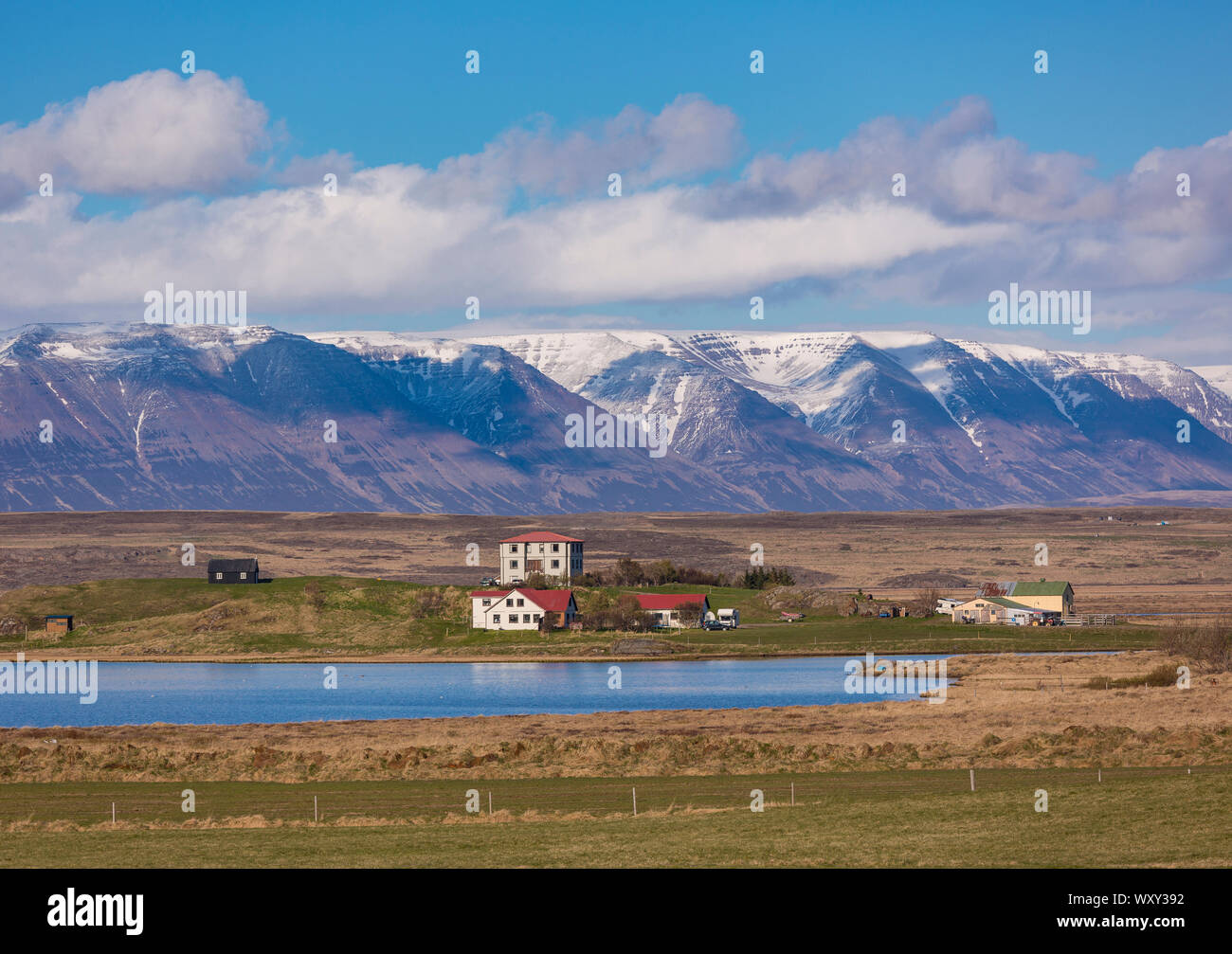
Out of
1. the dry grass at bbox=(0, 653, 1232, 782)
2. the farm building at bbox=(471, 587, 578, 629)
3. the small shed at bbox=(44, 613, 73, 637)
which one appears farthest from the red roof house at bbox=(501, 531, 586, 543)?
the dry grass at bbox=(0, 653, 1232, 782)

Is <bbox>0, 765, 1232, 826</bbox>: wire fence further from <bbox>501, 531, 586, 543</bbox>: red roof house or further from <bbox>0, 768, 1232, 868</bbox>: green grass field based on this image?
<bbox>501, 531, 586, 543</bbox>: red roof house

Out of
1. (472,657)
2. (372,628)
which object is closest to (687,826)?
(472,657)

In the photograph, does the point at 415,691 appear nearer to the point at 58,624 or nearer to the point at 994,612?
the point at 58,624

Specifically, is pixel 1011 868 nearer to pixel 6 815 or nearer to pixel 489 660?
pixel 6 815

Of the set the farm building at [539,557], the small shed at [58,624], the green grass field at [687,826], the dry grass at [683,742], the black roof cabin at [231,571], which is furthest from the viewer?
the farm building at [539,557]

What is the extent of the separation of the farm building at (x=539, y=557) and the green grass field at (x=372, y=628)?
44.2 ft

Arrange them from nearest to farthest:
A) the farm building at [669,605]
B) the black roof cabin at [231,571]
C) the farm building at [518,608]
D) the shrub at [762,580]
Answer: the farm building at [518,608] → the farm building at [669,605] → the black roof cabin at [231,571] → the shrub at [762,580]

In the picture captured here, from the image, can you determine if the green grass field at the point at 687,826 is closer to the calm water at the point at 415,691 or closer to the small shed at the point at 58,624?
the calm water at the point at 415,691

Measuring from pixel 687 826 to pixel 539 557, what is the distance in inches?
4234

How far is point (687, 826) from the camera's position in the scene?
29.0 meters

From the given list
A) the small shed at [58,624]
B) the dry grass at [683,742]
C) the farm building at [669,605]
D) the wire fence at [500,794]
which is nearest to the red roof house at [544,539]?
the farm building at [669,605]

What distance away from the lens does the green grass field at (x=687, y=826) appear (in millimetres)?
23906
